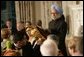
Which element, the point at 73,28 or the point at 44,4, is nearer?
the point at 73,28

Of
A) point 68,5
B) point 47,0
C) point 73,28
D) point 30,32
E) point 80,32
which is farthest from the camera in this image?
point 47,0

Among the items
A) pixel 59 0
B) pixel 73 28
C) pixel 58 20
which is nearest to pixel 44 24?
pixel 59 0

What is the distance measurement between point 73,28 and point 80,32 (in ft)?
13.0

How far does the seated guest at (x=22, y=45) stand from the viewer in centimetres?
447

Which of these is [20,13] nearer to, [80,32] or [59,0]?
[59,0]

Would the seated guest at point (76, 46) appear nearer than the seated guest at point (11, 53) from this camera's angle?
Yes

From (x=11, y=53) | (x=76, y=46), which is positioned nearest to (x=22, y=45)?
(x=11, y=53)

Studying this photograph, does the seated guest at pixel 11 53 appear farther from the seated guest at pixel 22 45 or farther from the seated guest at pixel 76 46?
the seated guest at pixel 76 46

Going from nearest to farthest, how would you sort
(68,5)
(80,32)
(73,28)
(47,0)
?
1. (80,32)
2. (73,28)
3. (68,5)
4. (47,0)

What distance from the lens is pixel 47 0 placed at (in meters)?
11.0

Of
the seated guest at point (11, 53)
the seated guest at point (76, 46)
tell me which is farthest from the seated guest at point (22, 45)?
the seated guest at point (76, 46)

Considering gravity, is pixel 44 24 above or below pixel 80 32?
below

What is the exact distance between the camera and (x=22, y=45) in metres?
4.52

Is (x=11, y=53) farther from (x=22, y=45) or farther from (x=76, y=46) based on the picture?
(x=76, y=46)
